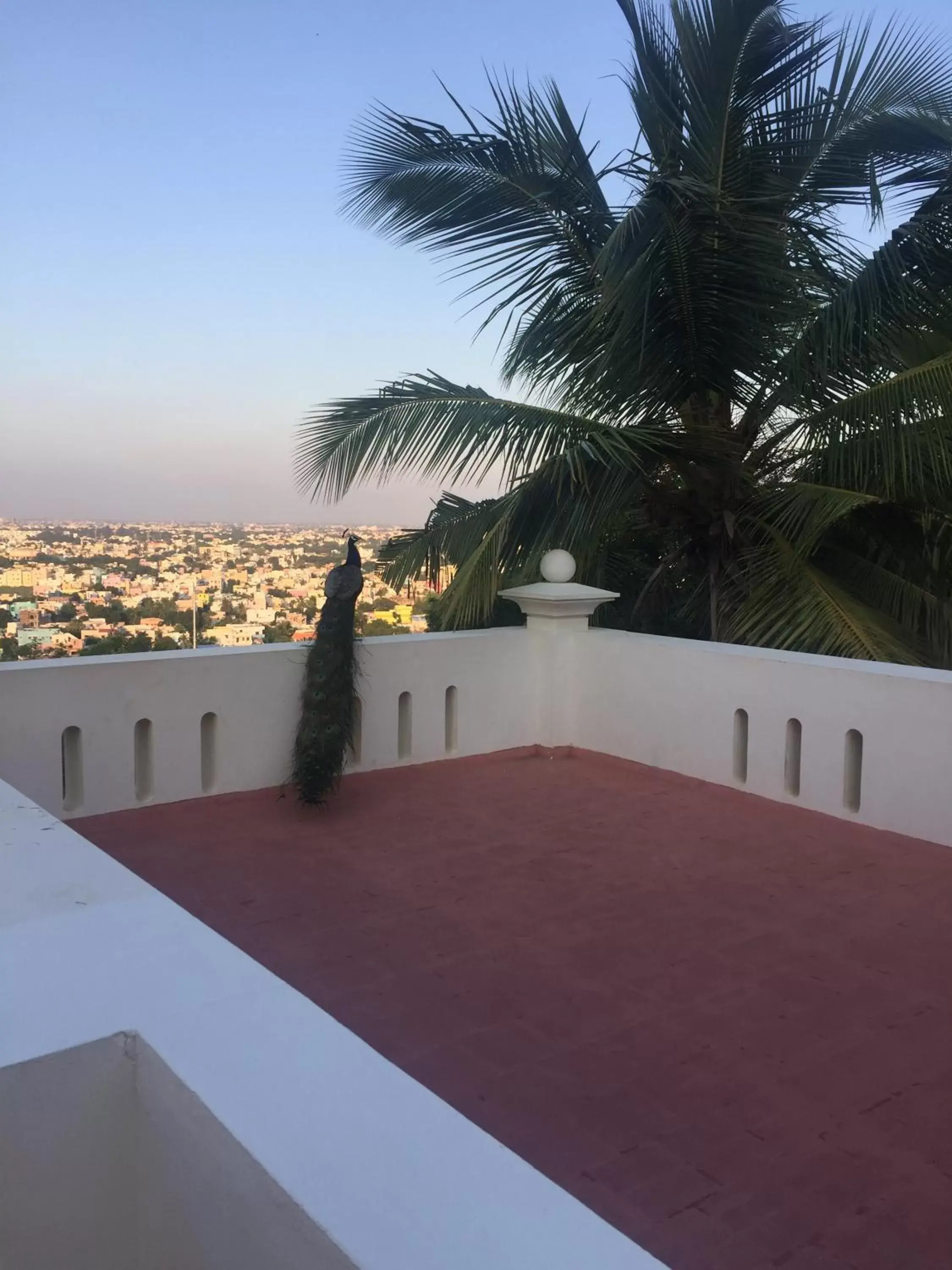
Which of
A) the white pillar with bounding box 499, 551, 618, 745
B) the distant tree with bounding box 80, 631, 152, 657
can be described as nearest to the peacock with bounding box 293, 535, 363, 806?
the distant tree with bounding box 80, 631, 152, 657

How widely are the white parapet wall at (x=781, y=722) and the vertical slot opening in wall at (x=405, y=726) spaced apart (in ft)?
4.35

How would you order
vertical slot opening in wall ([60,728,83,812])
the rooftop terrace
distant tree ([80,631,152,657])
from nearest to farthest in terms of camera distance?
1. the rooftop terrace
2. vertical slot opening in wall ([60,728,83,812])
3. distant tree ([80,631,152,657])

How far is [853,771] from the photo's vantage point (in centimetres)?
599

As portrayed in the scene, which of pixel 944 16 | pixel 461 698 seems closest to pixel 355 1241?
pixel 461 698

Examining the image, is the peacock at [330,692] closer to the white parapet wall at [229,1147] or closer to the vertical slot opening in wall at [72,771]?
the vertical slot opening in wall at [72,771]

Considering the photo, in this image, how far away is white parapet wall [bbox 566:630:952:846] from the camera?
5.59 meters

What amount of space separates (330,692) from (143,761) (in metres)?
1.16

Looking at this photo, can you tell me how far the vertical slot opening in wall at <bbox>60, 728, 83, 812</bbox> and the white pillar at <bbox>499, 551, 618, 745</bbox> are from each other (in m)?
3.31

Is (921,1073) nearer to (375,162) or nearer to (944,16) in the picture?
(375,162)

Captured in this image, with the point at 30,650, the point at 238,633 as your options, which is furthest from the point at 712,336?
the point at 30,650

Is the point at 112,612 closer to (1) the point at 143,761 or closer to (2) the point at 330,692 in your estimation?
(1) the point at 143,761

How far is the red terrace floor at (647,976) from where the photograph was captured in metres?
2.67

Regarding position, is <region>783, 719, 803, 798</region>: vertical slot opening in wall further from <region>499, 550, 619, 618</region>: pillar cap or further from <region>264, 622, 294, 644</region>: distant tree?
<region>264, 622, 294, 644</region>: distant tree

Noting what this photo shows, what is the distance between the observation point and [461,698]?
7.33 metres
